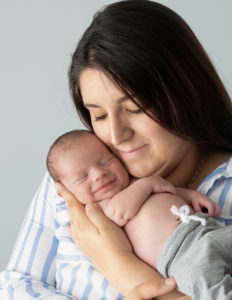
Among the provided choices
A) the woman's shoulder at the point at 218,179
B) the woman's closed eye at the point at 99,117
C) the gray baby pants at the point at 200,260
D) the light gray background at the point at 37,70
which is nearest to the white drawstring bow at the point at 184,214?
the gray baby pants at the point at 200,260

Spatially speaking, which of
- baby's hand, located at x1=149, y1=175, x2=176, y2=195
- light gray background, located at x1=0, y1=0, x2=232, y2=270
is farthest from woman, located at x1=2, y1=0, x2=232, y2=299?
light gray background, located at x1=0, y1=0, x2=232, y2=270

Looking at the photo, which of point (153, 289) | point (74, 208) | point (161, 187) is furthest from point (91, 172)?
point (153, 289)

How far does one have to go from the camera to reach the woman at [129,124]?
5.05 ft

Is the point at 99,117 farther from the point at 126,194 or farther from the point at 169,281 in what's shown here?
the point at 169,281

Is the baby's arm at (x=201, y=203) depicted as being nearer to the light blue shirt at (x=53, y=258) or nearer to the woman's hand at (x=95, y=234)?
the light blue shirt at (x=53, y=258)

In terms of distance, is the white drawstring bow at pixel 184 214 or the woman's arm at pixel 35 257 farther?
the woman's arm at pixel 35 257

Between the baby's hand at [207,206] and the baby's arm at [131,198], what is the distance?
0.29ft

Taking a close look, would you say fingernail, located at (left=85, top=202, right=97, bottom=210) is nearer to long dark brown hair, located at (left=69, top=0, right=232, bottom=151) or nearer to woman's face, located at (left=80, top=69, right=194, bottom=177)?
woman's face, located at (left=80, top=69, right=194, bottom=177)

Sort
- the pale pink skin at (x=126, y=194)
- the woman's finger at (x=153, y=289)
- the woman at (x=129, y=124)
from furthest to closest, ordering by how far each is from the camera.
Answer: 1. the woman at (x=129, y=124)
2. the pale pink skin at (x=126, y=194)
3. the woman's finger at (x=153, y=289)

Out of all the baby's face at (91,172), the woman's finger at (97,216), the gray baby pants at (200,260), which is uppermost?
the baby's face at (91,172)

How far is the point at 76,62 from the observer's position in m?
1.71

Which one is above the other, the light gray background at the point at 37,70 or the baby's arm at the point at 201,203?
the light gray background at the point at 37,70

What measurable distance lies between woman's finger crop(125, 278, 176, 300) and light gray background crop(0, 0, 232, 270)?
1.56 m

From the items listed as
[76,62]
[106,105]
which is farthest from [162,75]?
[76,62]
